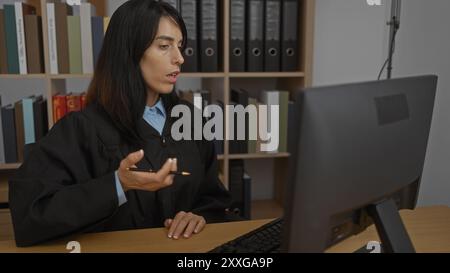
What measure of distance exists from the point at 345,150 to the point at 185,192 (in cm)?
89

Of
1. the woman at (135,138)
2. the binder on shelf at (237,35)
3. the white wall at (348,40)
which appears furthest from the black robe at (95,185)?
the white wall at (348,40)

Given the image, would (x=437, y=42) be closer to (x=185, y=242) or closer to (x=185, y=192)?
(x=185, y=192)

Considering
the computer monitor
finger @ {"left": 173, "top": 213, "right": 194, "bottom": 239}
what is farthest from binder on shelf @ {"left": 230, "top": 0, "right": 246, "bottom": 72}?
the computer monitor

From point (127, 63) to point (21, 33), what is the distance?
854 millimetres

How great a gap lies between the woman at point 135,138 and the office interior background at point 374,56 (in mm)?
982

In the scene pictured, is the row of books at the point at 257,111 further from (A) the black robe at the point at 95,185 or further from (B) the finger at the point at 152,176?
(B) the finger at the point at 152,176

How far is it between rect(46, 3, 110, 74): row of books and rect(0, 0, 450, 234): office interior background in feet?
0.90

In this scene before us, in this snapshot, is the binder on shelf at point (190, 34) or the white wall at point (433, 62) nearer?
the binder on shelf at point (190, 34)

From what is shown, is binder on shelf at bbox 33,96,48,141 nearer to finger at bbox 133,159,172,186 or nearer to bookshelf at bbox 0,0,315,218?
bookshelf at bbox 0,0,315,218

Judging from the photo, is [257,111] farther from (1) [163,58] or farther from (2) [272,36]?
(1) [163,58]

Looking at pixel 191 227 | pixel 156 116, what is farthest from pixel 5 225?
pixel 191 227

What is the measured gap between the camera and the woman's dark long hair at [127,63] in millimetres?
1365

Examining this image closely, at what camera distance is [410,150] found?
78cm
